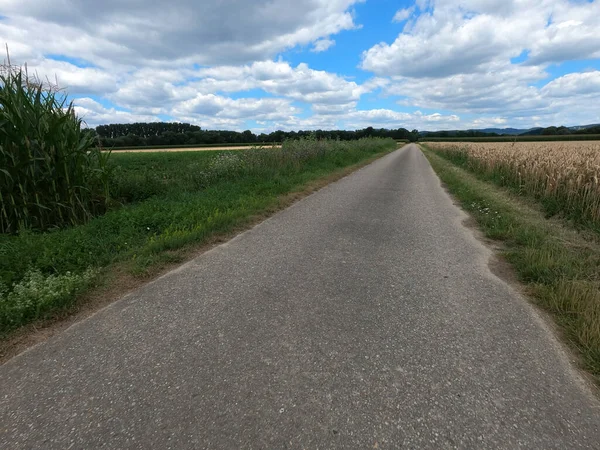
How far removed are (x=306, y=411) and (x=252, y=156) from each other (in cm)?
1120

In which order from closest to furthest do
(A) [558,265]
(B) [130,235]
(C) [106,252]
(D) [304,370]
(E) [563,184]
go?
(D) [304,370] < (A) [558,265] < (C) [106,252] < (B) [130,235] < (E) [563,184]

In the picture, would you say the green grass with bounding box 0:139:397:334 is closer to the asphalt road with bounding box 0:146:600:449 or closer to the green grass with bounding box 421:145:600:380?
the asphalt road with bounding box 0:146:600:449

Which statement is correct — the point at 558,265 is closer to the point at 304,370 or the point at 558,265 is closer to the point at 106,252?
the point at 304,370

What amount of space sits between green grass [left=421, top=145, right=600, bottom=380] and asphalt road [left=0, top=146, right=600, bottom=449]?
23 centimetres

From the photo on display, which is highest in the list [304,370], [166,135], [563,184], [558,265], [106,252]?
[166,135]

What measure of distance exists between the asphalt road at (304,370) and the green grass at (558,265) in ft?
0.77

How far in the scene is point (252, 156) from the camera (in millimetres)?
12305

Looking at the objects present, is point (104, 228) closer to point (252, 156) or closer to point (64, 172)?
point (64, 172)

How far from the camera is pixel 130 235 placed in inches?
199

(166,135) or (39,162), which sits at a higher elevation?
(166,135)

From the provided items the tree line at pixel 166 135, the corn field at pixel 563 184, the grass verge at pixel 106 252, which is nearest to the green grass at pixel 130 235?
the grass verge at pixel 106 252

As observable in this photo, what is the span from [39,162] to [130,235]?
2157 millimetres

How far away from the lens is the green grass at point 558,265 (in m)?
2.74

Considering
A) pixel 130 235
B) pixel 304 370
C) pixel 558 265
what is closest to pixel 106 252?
pixel 130 235
